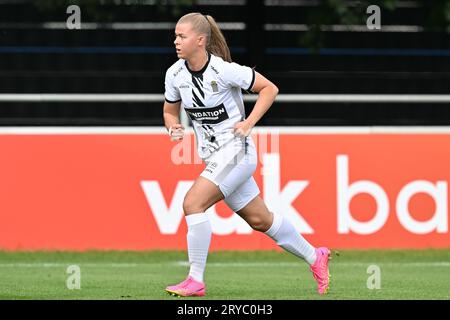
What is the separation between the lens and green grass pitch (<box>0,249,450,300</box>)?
34.1ft

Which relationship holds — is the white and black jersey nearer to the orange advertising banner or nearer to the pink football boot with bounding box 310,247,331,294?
the pink football boot with bounding box 310,247,331,294

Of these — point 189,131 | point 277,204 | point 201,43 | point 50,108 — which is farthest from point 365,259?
point 201,43

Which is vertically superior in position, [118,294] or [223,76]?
[223,76]

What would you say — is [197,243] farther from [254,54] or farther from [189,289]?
[254,54]

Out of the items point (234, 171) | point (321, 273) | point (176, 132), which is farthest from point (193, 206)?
point (321, 273)

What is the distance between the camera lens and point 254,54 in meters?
15.6

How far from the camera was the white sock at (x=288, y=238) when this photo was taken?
10312mm

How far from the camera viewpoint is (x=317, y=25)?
15.8 metres

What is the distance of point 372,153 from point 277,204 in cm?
111

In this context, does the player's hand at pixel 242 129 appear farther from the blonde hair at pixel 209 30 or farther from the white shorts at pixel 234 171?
the blonde hair at pixel 209 30

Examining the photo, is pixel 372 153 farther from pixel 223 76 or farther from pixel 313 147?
pixel 223 76

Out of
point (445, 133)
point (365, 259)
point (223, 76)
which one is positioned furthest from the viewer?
point (445, 133)

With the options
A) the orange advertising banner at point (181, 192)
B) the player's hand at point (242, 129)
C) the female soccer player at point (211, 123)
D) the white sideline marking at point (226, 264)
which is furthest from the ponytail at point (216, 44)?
the orange advertising banner at point (181, 192)

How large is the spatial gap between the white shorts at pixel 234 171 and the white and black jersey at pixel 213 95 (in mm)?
61
